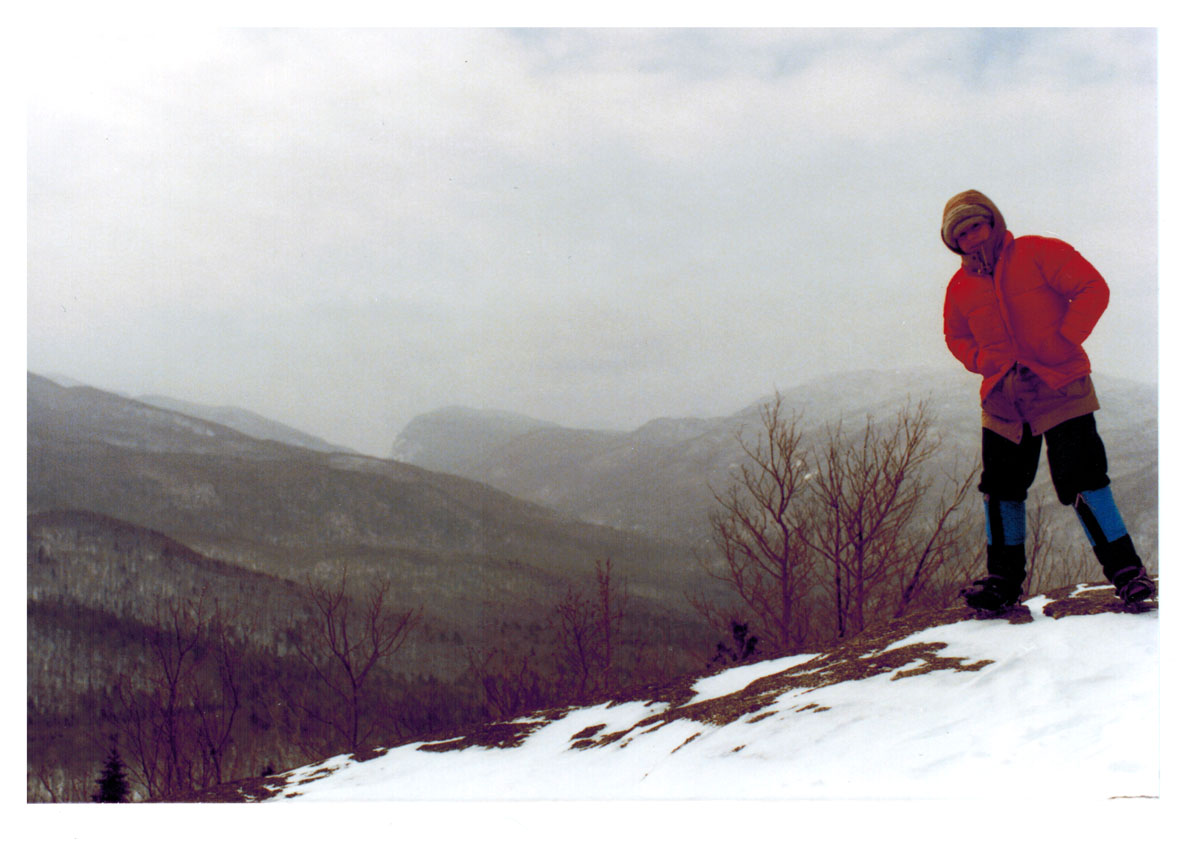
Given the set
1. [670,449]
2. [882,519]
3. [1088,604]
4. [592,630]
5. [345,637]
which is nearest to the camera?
[1088,604]

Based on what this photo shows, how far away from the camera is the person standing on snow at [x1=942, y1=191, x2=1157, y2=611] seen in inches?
123

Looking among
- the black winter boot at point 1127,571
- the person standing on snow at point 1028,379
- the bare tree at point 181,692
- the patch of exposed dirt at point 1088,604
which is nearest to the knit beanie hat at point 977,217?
→ the person standing on snow at point 1028,379

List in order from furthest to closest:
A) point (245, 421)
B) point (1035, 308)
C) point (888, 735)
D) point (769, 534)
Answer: point (769, 534) < point (245, 421) < point (1035, 308) < point (888, 735)

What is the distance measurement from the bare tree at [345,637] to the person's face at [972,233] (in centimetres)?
393

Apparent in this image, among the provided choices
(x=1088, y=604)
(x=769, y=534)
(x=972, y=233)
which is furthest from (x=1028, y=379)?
(x=769, y=534)

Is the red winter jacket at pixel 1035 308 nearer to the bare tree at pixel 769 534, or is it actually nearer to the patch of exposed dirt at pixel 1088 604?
the patch of exposed dirt at pixel 1088 604

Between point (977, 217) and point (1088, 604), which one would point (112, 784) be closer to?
point (1088, 604)

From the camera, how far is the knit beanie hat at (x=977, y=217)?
319cm

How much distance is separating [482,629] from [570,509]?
1275 mm

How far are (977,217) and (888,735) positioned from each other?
2.16m

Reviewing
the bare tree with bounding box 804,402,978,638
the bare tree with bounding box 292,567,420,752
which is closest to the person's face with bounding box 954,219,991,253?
the bare tree with bounding box 804,402,978,638

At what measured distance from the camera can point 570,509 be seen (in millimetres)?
5719

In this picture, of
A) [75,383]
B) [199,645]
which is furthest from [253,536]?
[75,383]

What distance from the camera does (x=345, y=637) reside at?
5098mm
